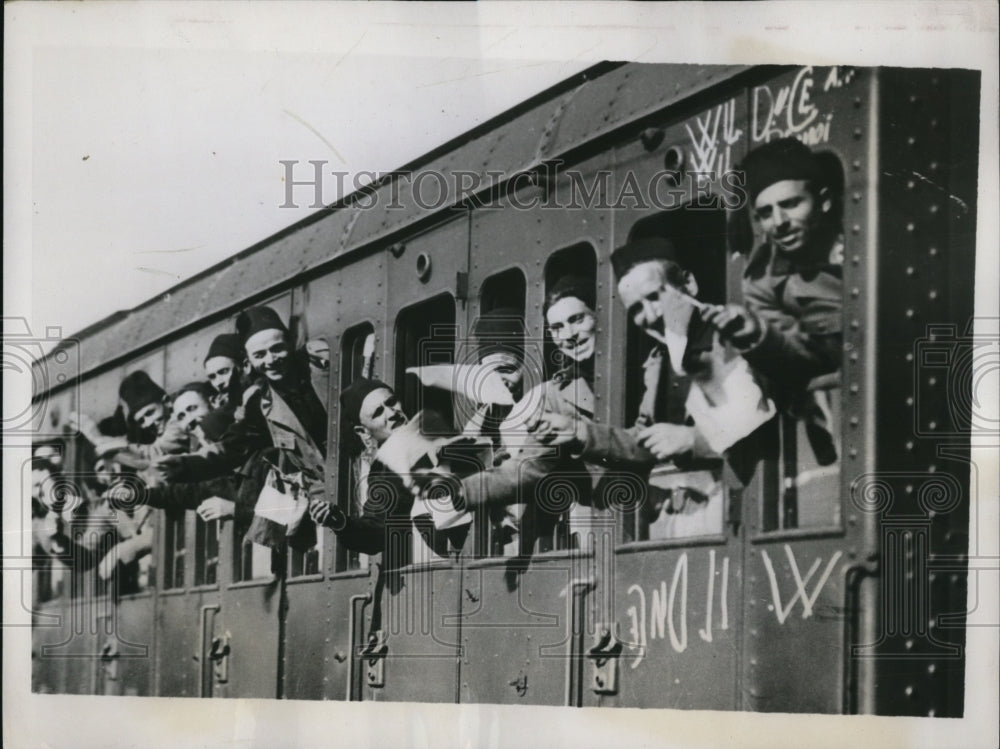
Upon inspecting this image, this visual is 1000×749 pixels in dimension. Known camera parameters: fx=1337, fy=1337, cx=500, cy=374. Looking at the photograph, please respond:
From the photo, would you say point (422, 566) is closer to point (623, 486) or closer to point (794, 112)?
point (623, 486)

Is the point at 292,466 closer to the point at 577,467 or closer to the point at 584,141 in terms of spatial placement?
the point at 577,467

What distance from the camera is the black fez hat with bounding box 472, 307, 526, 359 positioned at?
3.71m

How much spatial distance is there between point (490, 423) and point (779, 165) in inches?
41.0

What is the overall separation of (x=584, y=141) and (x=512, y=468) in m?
0.92

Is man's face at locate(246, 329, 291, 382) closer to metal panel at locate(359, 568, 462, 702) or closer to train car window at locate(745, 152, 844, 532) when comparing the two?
metal panel at locate(359, 568, 462, 702)

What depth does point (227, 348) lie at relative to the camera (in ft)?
13.8

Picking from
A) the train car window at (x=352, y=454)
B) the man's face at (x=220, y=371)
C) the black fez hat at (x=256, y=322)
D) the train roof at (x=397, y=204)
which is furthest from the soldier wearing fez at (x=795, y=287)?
the man's face at (x=220, y=371)

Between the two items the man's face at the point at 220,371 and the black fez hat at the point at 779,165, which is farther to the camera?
the man's face at the point at 220,371

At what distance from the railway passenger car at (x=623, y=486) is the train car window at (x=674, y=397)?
0.01 m

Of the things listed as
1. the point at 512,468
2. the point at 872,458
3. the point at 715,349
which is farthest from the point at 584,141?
the point at 872,458

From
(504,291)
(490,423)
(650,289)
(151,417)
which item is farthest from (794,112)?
(151,417)

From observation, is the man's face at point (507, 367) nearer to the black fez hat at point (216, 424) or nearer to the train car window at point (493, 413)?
the train car window at point (493, 413)

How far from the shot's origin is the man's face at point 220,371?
4.15 meters

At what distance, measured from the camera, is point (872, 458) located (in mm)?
3295
